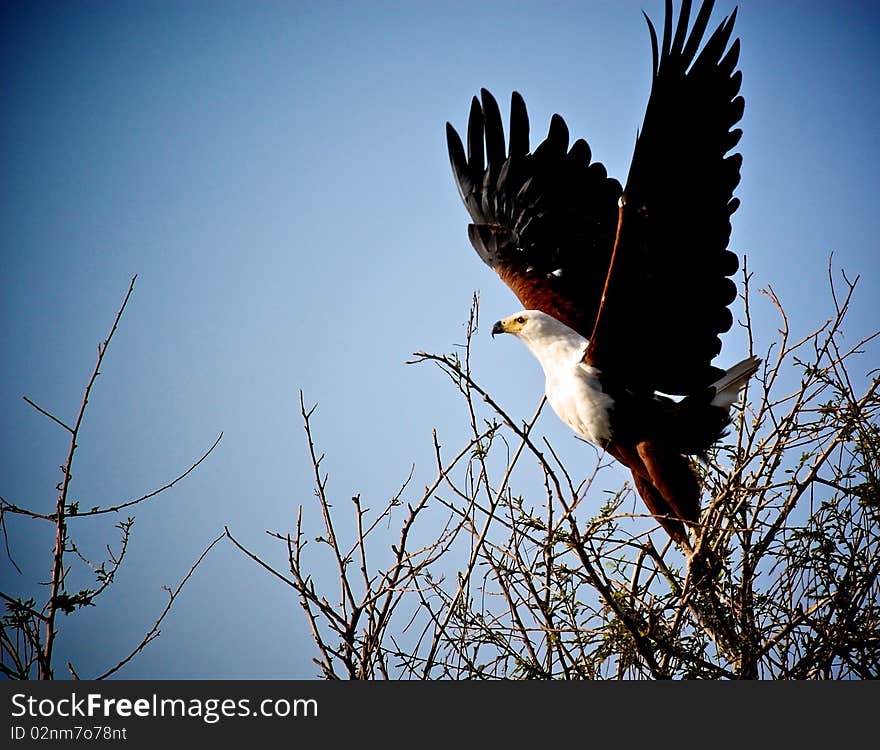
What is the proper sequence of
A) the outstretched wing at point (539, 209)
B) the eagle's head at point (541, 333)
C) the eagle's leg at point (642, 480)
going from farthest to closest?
the outstretched wing at point (539, 209) → the eagle's head at point (541, 333) → the eagle's leg at point (642, 480)

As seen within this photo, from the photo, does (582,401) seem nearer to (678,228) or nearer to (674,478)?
(674,478)

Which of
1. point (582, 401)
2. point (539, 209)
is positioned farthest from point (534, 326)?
point (539, 209)

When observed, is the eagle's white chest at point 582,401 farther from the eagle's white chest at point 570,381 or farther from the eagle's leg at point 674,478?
the eagle's leg at point 674,478

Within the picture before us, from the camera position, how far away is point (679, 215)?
3.02 metres

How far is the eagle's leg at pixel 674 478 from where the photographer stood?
2957mm

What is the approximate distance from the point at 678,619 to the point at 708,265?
141 centimetres

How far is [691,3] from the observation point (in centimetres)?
290

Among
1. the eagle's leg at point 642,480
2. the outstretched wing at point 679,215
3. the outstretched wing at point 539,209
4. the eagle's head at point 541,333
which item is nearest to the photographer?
the outstretched wing at point 679,215

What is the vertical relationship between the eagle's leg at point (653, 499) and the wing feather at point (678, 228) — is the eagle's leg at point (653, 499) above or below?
below

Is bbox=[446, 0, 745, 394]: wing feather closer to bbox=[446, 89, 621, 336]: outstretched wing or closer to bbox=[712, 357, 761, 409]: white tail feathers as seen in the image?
bbox=[712, 357, 761, 409]: white tail feathers

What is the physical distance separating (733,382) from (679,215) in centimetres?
71

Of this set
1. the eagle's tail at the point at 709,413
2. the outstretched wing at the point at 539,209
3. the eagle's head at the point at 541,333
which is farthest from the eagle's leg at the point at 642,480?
the outstretched wing at the point at 539,209

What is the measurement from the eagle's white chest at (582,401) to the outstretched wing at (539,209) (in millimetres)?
711

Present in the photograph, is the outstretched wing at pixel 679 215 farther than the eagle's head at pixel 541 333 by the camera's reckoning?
No
